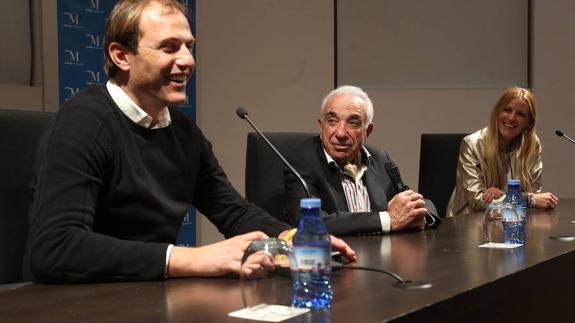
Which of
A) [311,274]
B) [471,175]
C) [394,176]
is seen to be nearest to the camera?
[311,274]

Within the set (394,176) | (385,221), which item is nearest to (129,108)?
(385,221)

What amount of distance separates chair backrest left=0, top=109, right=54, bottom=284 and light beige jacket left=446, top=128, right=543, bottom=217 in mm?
2260

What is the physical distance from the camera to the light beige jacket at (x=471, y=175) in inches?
141

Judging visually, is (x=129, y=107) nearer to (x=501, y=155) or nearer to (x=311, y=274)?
(x=311, y=274)

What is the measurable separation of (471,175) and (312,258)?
257cm

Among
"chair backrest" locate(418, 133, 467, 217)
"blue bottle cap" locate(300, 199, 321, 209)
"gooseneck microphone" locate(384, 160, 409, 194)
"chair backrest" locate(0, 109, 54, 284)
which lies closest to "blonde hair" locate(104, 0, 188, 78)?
"chair backrest" locate(0, 109, 54, 284)

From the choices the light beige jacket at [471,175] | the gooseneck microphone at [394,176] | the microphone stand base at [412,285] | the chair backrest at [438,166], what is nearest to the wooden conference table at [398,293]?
the microphone stand base at [412,285]

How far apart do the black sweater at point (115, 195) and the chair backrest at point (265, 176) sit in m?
0.77

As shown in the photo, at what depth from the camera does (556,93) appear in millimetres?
4742

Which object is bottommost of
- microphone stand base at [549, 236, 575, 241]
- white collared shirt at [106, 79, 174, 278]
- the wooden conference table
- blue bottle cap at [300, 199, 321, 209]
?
microphone stand base at [549, 236, 575, 241]

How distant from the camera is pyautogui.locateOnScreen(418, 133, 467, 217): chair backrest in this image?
3.86 meters

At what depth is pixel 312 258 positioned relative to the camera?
1.18 m

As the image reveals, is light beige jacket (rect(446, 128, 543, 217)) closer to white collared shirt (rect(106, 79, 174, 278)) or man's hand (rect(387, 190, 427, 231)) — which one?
man's hand (rect(387, 190, 427, 231))

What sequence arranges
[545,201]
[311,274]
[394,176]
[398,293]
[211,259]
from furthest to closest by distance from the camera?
[545,201], [394,176], [211,259], [398,293], [311,274]
